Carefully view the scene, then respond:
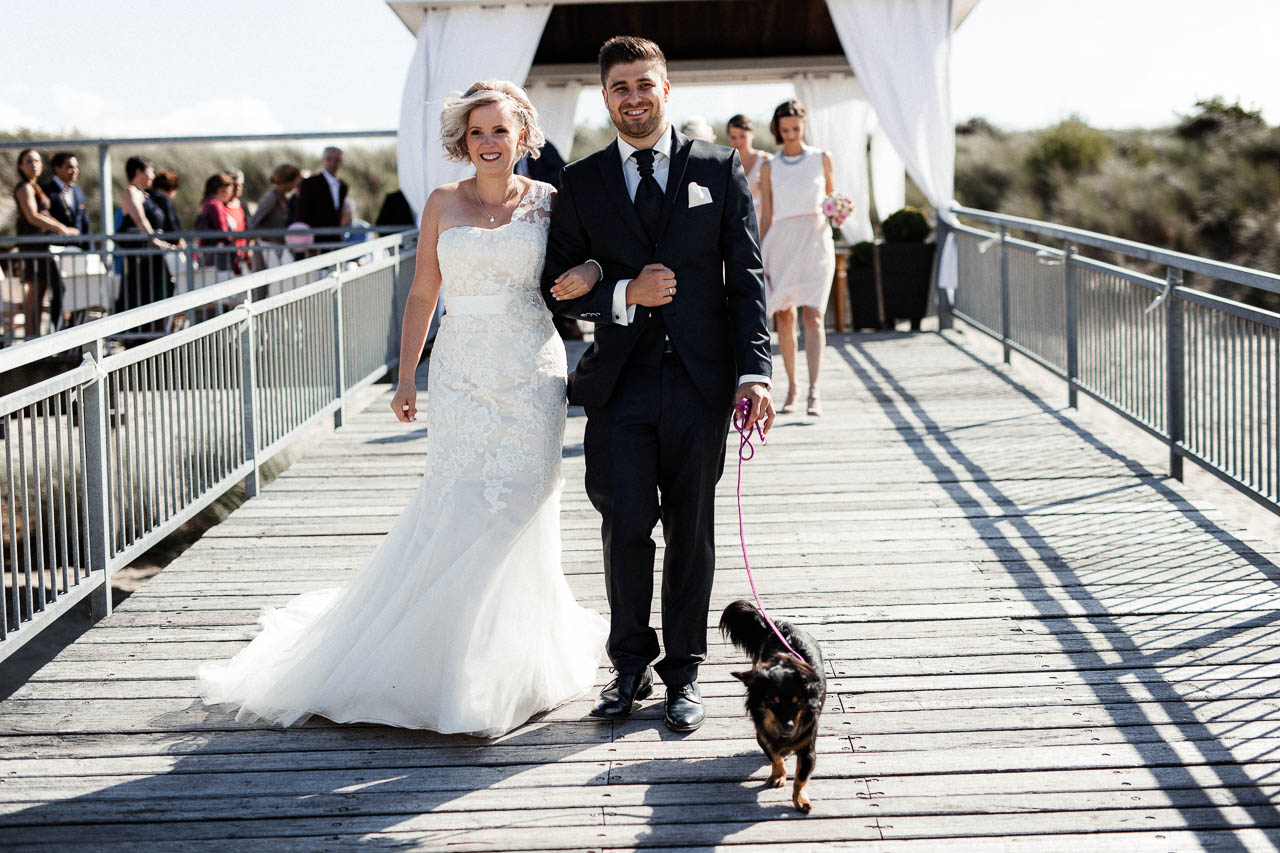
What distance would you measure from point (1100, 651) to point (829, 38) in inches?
478

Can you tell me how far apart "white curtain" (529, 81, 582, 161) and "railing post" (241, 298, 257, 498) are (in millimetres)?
9186

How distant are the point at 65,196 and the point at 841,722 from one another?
11.7 metres

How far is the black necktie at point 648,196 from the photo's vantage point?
391 centimetres

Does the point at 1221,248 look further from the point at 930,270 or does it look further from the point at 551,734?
the point at 551,734

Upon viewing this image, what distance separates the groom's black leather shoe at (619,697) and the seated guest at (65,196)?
10791 mm

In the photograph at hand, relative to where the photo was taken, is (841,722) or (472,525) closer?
(841,722)

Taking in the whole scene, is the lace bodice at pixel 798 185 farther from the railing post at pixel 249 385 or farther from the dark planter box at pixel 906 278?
the dark planter box at pixel 906 278

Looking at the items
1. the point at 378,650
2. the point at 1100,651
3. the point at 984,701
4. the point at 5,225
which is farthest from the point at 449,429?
the point at 5,225

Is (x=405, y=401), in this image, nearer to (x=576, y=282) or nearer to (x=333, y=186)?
(x=576, y=282)

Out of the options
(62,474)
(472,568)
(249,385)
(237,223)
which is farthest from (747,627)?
(237,223)

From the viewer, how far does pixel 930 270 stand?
1345 centimetres

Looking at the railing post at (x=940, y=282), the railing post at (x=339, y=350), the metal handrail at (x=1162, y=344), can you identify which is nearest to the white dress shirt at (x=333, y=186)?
the railing post at (x=339, y=350)

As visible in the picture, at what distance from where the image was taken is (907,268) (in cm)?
1341

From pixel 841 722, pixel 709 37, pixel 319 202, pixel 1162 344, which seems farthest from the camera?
pixel 709 37
